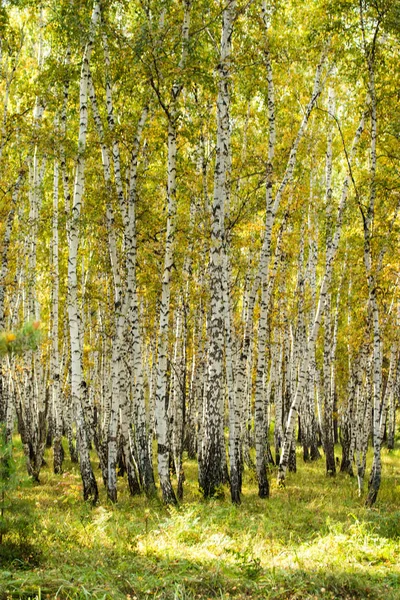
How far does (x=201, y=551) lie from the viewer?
23.4 ft

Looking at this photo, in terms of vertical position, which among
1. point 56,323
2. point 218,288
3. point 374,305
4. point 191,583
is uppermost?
point 218,288

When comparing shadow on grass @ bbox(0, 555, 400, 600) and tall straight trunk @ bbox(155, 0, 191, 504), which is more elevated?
tall straight trunk @ bbox(155, 0, 191, 504)

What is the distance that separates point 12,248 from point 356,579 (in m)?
12.9

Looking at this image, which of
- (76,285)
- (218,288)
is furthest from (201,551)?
(76,285)

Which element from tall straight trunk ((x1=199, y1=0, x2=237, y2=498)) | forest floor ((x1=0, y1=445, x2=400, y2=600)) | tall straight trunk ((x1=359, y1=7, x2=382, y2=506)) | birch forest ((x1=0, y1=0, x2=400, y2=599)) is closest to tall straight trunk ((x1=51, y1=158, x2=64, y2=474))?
birch forest ((x1=0, y1=0, x2=400, y2=599))

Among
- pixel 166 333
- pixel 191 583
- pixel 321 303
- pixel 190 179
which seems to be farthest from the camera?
pixel 190 179

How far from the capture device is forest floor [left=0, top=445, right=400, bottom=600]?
5.71 m

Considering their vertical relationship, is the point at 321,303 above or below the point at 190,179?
below

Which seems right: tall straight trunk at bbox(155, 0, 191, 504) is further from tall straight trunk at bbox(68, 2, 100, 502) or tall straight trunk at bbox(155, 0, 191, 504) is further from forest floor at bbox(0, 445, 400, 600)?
tall straight trunk at bbox(68, 2, 100, 502)

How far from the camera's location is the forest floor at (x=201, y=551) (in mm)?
5707

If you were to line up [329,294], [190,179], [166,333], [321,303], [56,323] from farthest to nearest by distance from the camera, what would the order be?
1. [329,294]
2. [56,323]
3. [190,179]
4. [321,303]
5. [166,333]

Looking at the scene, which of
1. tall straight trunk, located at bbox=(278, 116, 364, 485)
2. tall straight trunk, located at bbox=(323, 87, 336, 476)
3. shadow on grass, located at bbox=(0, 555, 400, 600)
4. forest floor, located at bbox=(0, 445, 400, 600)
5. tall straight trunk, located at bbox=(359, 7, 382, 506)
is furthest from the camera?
tall straight trunk, located at bbox=(323, 87, 336, 476)

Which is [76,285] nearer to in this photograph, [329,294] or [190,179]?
[190,179]

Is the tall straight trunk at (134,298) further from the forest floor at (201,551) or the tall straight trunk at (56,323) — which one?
the tall straight trunk at (56,323)
